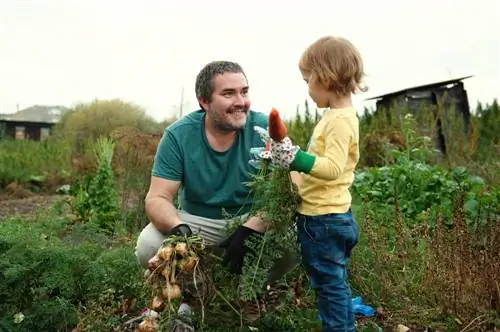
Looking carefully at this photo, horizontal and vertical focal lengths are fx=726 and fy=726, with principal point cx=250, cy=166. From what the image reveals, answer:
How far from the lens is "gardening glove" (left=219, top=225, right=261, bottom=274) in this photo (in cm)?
340

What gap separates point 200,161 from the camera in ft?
13.1

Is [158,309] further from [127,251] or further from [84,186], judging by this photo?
[84,186]

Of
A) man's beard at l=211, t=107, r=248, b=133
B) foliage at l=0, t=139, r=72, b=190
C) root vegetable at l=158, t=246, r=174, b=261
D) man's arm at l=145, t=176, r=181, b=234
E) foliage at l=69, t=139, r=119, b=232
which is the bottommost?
foliage at l=0, t=139, r=72, b=190

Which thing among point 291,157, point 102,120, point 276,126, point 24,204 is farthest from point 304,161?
point 102,120

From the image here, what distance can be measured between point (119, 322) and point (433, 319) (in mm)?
1749

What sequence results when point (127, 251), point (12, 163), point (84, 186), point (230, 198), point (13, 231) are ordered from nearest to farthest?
1. point (230, 198)
2. point (127, 251)
3. point (13, 231)
4. point (84, 186)
5. point (12, 163)

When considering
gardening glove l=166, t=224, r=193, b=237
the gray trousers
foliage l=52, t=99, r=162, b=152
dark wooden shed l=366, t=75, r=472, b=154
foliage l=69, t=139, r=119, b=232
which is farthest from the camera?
foliage l=52, t=99, r=162, b=152

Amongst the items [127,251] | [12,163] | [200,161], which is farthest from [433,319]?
[12,163]

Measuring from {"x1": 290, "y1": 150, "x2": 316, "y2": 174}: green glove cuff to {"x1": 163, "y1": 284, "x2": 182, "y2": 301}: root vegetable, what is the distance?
76cm

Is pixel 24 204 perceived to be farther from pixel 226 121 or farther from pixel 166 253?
pixel 166 253

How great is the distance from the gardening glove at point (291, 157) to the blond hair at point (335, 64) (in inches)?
13.8

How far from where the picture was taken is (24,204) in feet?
33.3

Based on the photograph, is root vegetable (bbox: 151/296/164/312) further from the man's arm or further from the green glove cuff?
the green glove cuff

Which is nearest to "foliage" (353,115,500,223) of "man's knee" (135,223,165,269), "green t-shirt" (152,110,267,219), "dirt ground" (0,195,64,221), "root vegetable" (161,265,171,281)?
"green t-shirt" (152,110,267,219)
